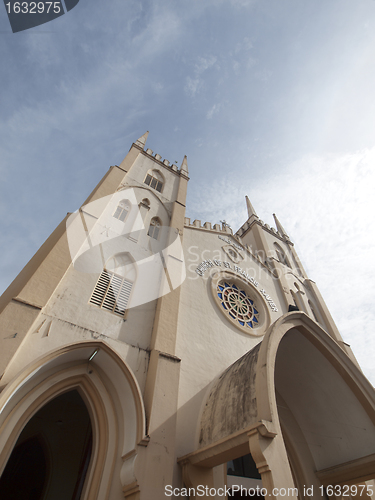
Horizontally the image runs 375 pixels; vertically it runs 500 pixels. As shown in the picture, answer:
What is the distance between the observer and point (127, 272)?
Answer: 963 centimetres

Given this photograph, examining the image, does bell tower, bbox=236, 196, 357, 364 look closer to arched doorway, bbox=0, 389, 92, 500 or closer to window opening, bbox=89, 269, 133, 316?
window opening, bbox=89, 269, 133, 316

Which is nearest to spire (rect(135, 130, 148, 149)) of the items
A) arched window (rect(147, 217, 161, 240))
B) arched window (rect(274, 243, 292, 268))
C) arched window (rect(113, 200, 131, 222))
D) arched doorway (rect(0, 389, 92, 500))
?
arched window (rect(113, 200, 131, 222))

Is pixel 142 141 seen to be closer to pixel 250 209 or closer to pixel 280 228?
pixel 250 209

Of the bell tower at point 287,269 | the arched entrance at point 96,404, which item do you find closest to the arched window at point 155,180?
the bell tower at point 287,269

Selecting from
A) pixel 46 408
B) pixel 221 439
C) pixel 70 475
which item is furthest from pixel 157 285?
pixel 70 475

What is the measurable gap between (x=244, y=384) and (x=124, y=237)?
21.2 feet

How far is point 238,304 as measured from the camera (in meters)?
11.6

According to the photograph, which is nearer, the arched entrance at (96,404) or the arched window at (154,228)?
the arched entrance at (96,404)

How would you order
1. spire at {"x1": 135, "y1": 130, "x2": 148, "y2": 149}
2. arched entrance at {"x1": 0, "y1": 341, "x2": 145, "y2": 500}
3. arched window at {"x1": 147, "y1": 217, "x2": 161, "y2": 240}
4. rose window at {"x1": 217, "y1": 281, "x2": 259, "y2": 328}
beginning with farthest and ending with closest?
1. spire at {"x1": 135, "y1": 130, "x2": 148, "y2": 149}
2. arched window at {"x1": 147, "y1": 217, "x2": 161, "y2": 240}
3. rose window at {"x1": 217, "y1": 281, "x2": 259, "y2": 328}
4. arched entrance at {"x1": 0, "y1": 341, "x2": 145, "y2": 500}

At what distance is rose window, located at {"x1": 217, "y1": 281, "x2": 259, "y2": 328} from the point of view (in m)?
11.1

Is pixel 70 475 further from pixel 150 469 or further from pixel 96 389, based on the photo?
pixel 150 469

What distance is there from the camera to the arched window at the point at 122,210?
1143 cm
